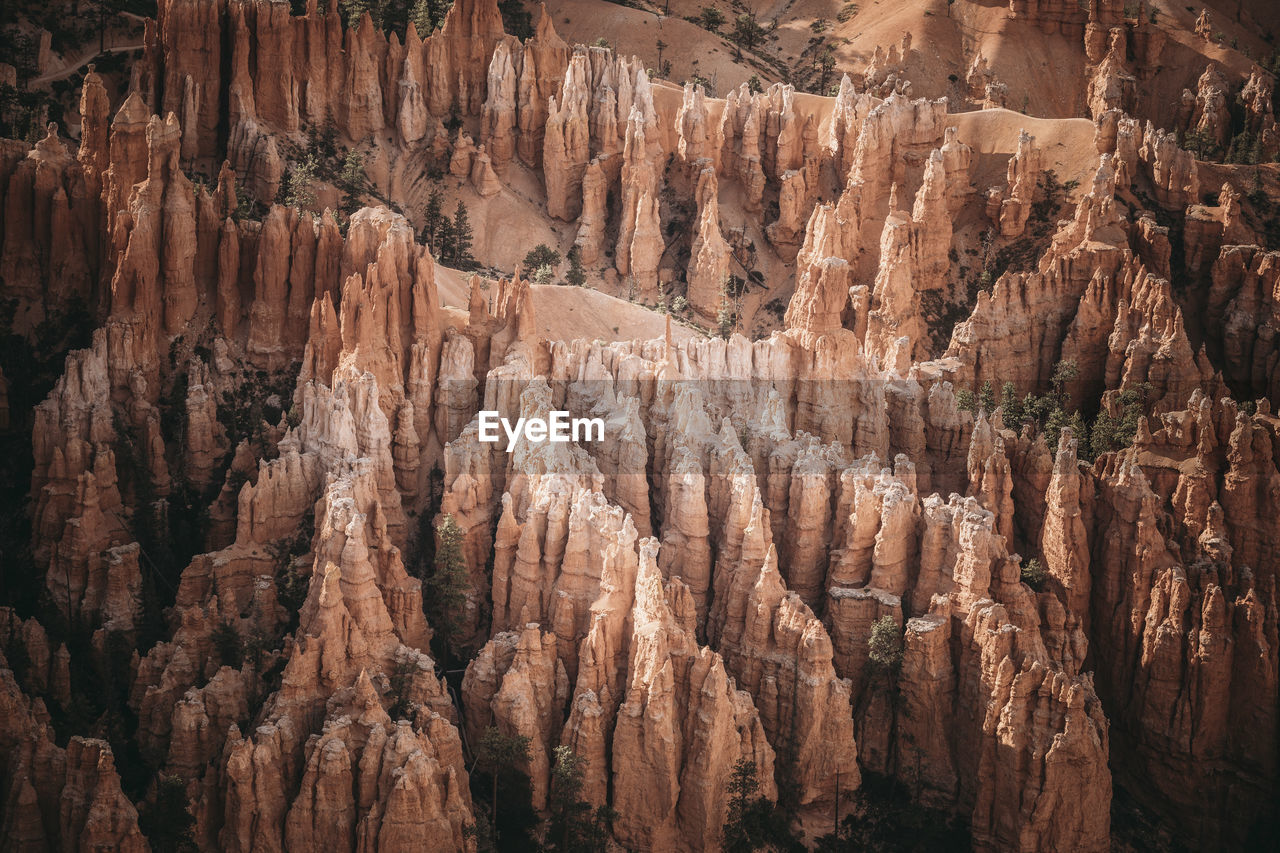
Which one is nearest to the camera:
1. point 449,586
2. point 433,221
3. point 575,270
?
point 449,586

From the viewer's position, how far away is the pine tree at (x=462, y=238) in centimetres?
10404

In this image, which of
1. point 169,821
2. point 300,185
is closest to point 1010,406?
point 300,185

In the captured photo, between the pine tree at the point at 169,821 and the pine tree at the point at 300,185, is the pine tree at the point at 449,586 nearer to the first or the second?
the pine tree at the point at 169,821

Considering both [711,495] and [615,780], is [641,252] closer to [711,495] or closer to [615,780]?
[711,495]

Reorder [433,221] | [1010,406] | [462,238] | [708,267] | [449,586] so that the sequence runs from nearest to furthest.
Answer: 1. [449,586]
2. [1010,406]
3. [433,221]
4. [462,238]
5. [708,267]

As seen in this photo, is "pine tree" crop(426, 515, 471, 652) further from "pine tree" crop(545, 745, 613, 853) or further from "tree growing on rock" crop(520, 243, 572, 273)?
"tree growing on rock" crop(520, 243, 572, 273)

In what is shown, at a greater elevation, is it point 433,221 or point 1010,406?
point 433,221

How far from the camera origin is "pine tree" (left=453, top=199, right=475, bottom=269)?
10404 cm

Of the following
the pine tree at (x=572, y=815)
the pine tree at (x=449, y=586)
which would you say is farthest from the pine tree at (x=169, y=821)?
the pine tree at (x=449, y=586)

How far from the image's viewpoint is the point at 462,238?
10588cm

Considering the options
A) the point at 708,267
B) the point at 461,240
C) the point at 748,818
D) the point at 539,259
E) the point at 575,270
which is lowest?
the point at 748,818

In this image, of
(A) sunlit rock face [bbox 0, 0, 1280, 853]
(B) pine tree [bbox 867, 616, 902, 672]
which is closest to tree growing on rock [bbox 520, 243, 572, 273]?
(A) sunlit rock face [bbox 0, 0, 1280, 853]

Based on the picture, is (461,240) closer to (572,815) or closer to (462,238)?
(462,238)

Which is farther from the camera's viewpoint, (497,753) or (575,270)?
(575,270)
